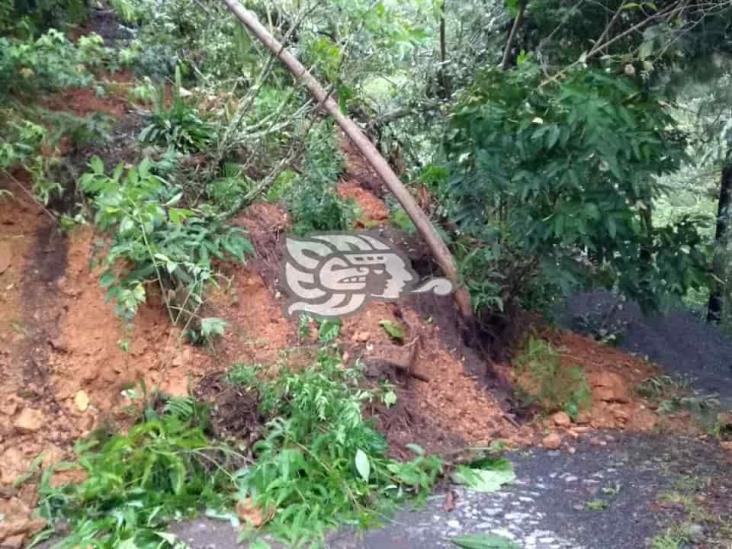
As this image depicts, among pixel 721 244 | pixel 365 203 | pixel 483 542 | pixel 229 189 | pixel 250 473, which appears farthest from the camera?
pixel 365 203

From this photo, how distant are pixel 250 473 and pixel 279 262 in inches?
70.1

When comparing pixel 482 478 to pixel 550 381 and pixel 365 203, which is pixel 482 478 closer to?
pixel 550 381

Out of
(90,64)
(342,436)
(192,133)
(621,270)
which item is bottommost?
(342,436)

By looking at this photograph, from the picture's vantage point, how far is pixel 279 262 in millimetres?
5328

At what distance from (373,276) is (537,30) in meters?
2.07

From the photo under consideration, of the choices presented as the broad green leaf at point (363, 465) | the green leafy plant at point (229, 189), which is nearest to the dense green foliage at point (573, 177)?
the green leafy plant at point (229, 189)

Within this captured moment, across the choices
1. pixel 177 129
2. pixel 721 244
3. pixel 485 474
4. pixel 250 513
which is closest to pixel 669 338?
pixel 721 244

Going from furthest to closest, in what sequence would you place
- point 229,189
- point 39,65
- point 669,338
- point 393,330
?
point 669,338 → point 229,189 → point 393,330 → point 39,65

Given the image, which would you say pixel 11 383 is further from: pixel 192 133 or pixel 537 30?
pixel 537 30

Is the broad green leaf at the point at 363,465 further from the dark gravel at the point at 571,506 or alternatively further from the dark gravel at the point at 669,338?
the dark gravel at the point at 669,338

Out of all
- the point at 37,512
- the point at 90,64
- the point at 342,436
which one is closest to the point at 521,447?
the point at 342,436

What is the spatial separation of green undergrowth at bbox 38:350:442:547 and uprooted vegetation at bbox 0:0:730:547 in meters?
0.01

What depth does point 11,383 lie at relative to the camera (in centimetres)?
418

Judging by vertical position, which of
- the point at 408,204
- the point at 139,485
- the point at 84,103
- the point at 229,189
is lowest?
the point at 139,485
